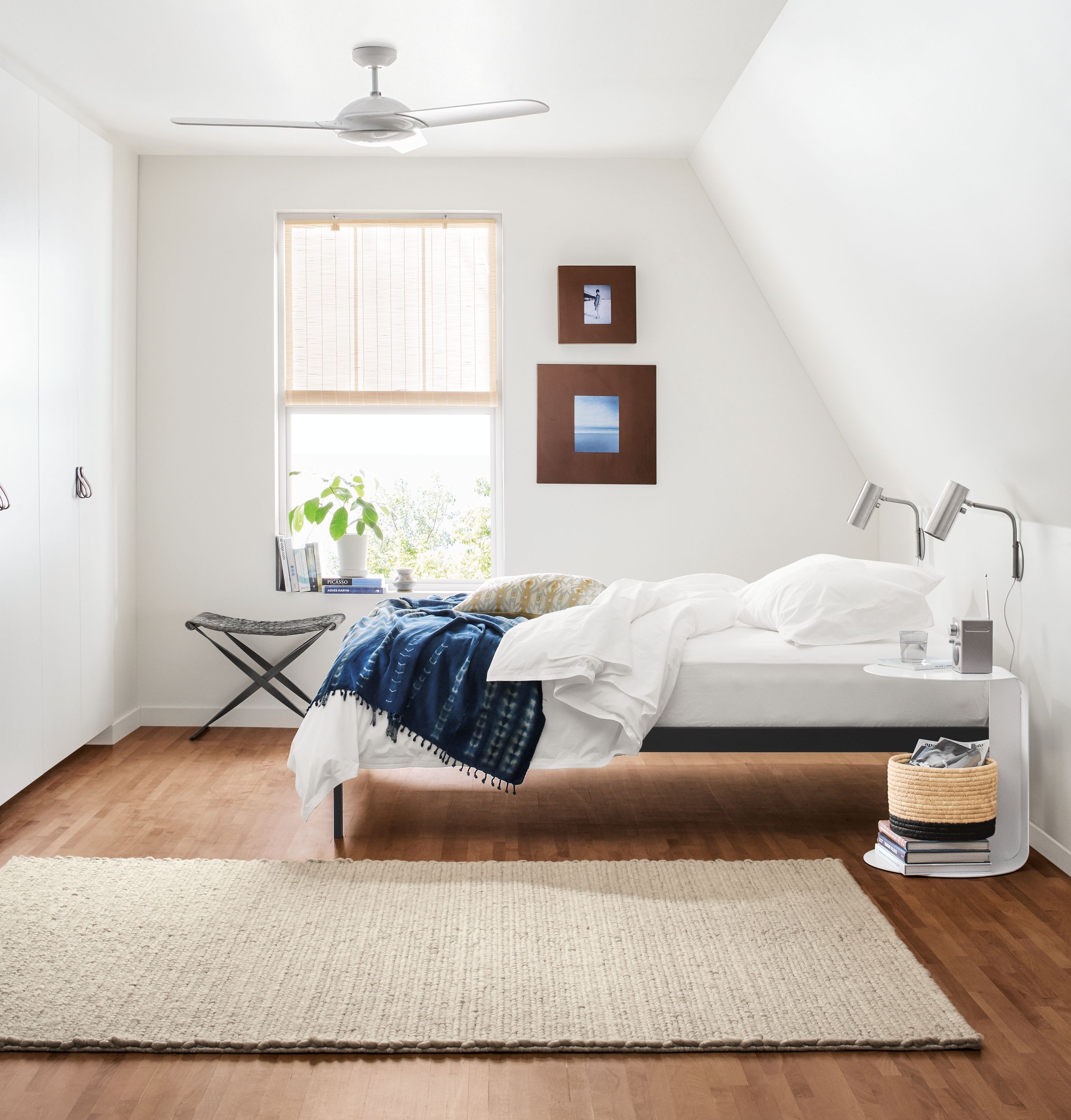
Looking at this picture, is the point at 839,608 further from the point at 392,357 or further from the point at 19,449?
the point at 19,449

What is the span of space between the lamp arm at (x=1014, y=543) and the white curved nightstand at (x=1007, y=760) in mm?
443

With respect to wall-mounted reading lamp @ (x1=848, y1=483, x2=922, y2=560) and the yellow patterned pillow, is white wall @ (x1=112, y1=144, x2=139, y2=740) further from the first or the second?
wall-mounted reading lamp @ (x1=848, y1=483, x2=922, y2=560)

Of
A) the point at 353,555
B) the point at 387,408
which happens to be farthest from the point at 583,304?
the point at 353,555

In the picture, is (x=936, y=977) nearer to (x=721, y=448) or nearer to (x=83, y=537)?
(x=721, y=448)

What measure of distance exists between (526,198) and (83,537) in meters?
2.51

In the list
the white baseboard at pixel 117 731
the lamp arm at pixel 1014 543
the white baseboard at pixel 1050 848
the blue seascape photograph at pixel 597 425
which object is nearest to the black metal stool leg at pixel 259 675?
the white baseboard at pixel 117 731

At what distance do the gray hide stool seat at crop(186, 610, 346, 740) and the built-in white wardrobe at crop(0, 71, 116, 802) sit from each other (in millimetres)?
429

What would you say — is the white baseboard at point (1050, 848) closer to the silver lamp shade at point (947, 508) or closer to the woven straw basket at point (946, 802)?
the woven straw basket at point (946, 802)

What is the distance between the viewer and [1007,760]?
120 inches

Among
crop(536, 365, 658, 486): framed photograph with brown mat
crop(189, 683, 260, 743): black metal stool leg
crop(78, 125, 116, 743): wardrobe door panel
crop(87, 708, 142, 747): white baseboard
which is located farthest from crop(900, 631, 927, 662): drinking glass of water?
crop(87, 708, 142, 747): white baseboard

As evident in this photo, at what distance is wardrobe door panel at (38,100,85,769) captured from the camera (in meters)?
3.77

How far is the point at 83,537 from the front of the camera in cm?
417

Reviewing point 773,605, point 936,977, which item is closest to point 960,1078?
point 936,977

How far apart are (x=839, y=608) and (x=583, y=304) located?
2097 millimetres
